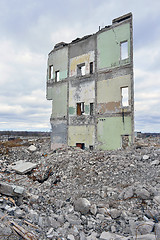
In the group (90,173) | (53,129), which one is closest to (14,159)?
(53,129)

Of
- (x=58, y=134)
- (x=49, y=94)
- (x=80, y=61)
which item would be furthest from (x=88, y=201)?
(x=49, y=94)

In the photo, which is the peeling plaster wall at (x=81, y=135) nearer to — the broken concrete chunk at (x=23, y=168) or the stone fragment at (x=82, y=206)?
the broken concrete chunk at (x=23, y=168)

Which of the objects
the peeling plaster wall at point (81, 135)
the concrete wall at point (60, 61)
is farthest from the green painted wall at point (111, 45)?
the peeling plaster wall at point (81, 135)

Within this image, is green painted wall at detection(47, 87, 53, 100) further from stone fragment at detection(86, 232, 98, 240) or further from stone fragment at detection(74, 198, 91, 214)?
stone fragment at detection(86, 232, 98, 240)

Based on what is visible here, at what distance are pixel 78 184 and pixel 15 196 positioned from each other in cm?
235

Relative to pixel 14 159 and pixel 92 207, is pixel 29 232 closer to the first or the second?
pixel 92 207

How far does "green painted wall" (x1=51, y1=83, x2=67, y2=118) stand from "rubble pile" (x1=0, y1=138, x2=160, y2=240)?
6484 mm

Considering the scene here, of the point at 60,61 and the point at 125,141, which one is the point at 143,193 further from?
the point at 60,61

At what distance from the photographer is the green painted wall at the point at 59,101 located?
13962 millimetres

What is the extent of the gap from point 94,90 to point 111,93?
138 cm

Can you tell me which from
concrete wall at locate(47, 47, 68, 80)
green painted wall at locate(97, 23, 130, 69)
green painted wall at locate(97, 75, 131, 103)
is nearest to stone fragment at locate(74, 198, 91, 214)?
green painted wall at locate(97, 75, 131, 103)

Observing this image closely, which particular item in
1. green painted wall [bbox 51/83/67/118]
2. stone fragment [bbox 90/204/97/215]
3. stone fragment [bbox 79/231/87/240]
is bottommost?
stone fragment [bbox 79/231/87/240]

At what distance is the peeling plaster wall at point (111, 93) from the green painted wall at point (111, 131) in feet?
2.08

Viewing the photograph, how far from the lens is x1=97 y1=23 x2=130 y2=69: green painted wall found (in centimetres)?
1102
